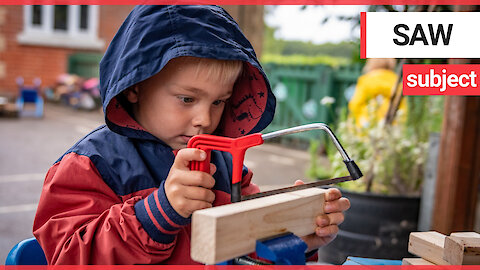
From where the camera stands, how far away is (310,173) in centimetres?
402

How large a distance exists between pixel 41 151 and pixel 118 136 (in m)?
5.36

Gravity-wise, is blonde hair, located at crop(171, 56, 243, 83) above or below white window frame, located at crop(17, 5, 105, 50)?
below

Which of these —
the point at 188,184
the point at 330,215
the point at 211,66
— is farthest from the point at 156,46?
the point at 330,215

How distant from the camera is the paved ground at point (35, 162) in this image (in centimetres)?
370

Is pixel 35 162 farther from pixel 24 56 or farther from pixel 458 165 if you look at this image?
pixel 24 56

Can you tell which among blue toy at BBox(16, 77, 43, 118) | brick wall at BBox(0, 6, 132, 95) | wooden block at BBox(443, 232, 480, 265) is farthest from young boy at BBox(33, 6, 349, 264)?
brick wall at BBox(0, 6, 132, 95)

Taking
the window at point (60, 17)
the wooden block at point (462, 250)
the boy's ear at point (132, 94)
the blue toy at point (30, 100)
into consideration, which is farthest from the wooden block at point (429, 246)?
the window at point (60, 17)

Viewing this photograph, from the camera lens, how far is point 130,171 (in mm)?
1222

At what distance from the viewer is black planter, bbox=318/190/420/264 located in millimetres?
2719

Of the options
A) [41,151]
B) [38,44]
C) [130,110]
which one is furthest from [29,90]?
[130,110]

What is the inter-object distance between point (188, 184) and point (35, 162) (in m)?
5.19

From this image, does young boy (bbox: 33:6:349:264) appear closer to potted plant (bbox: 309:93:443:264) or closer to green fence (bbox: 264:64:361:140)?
potted plant (bbox: 309:93:443:264)

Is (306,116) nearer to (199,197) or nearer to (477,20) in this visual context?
(477,20)

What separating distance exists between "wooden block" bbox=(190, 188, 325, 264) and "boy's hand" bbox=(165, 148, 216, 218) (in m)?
0.10
